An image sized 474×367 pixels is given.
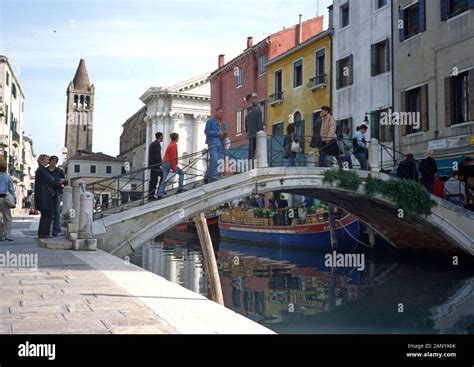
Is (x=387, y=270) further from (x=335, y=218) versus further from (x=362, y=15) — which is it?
(x=362, y=15)

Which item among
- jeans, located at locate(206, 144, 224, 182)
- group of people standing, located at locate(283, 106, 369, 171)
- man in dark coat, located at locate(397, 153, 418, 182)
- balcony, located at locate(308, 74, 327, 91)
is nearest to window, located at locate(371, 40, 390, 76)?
balcony, located at locate(308, 74, 327, 91)

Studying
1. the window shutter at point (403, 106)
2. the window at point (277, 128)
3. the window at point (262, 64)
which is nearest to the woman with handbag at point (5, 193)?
the window shutter at point (403, 106)

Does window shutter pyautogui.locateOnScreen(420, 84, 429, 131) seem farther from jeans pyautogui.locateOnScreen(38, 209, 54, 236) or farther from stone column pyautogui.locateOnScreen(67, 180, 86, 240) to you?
jeans pyautogui.locateOnScreen(38, 209, 54, 236)

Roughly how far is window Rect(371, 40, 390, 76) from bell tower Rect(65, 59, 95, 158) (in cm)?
5805

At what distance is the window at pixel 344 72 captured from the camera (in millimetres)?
19500

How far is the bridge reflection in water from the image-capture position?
327 inches

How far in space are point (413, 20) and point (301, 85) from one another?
6.42m

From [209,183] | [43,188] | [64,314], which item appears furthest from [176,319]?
[209,183]

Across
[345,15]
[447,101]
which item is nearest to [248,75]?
[345,15]

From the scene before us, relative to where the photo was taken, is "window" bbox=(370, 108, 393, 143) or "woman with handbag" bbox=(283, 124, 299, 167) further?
"window" bbox=(370, 108, 393, 143)

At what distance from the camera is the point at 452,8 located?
14969 millimetres

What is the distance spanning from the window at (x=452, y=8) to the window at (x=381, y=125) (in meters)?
3.45

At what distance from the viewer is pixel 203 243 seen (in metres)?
8.13

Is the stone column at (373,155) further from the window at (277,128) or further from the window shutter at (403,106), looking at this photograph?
the window at (277,128)
